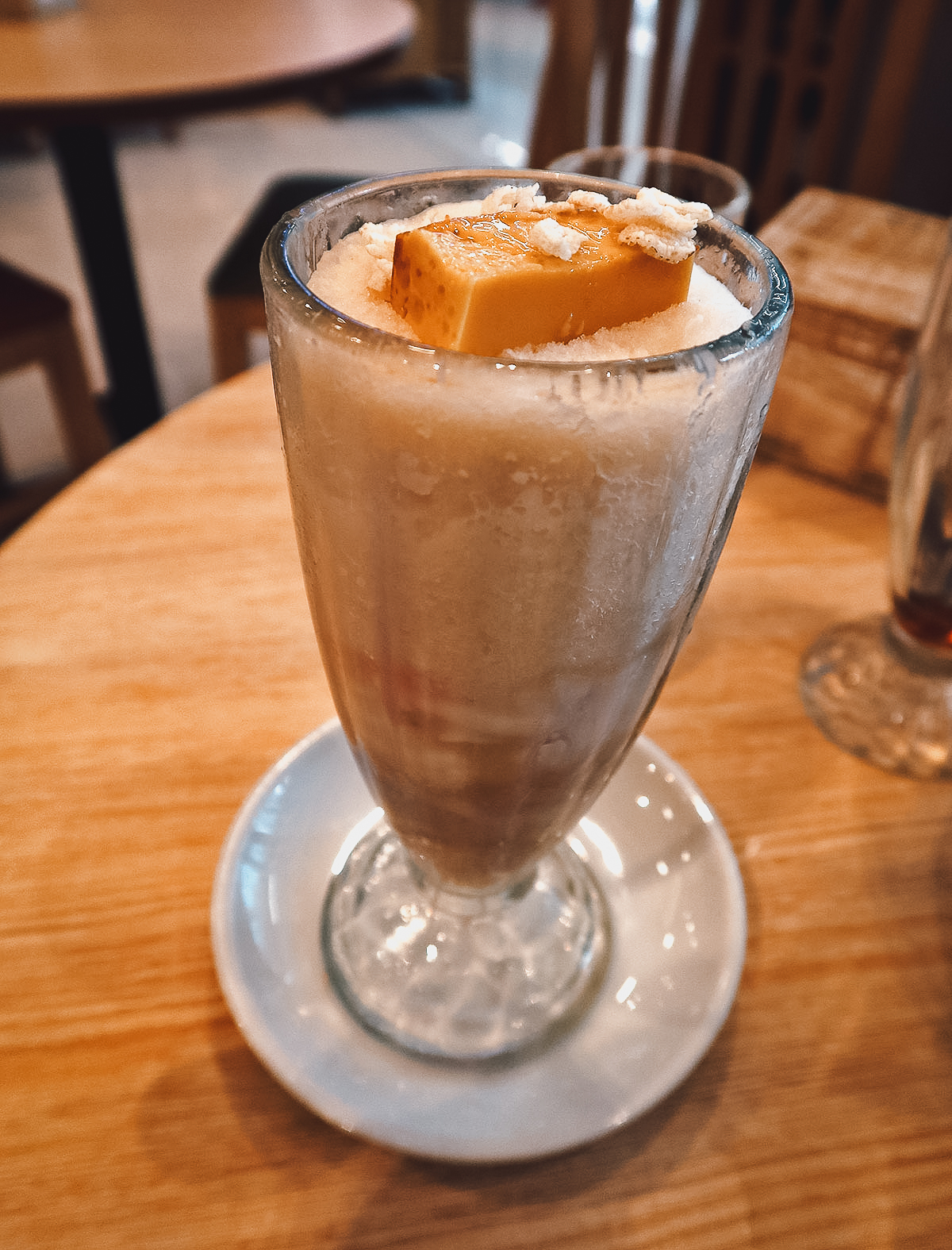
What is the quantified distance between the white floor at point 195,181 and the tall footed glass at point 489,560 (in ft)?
5.74

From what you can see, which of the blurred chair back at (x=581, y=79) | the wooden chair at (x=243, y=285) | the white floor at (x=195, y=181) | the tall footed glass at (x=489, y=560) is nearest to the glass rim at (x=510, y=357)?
the tall footed glass at (x=489, y=560)

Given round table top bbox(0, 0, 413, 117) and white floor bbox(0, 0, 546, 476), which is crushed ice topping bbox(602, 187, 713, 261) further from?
white floor bbox(0, 0, 546, 476)

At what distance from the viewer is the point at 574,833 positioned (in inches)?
19.4

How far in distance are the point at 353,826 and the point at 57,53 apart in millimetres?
1339

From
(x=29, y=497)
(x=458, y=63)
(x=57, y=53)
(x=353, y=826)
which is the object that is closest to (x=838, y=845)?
(x=353, y=826)

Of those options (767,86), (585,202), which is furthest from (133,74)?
(585,202)

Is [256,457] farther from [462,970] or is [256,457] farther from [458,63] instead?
[458,63]

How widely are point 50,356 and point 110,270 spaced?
0.34 m

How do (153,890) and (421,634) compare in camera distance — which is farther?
(153,890)

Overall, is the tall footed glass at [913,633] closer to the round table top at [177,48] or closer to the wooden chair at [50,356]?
the round table top at [177,48]

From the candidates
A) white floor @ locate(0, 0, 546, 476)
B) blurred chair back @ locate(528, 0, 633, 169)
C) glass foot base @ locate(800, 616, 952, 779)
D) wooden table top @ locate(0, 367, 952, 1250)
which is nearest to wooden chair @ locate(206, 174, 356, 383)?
blurred chair back @ locate(528, 0, 633, 169)

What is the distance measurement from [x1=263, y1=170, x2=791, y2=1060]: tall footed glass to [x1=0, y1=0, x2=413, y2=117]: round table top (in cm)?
101

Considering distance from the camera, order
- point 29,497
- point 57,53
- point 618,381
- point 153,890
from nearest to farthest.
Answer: point 618,381 < point 153,890 < point 57,53 < point 29,497

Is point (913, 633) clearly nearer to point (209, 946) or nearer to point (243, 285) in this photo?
point (209, 946)
